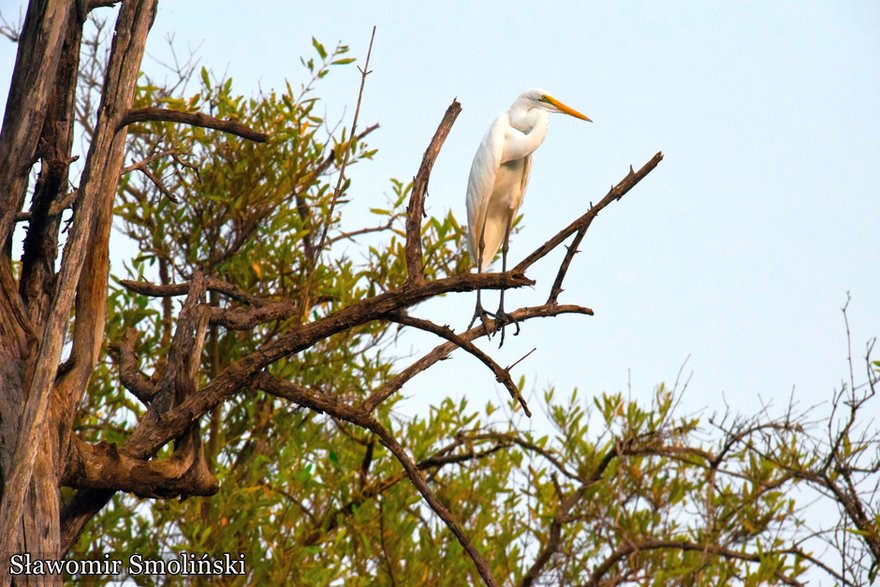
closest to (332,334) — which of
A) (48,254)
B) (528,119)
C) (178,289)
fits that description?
(178,289)

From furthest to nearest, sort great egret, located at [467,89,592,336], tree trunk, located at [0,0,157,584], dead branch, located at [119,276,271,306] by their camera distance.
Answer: great egret, located at [467,89,592,336]
dead branch, located at [119,276,271,306]
tree trunk, located at [0,0,157,584]

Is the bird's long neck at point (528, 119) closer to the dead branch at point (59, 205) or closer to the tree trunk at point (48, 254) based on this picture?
the tree trunk at point (48, 254)

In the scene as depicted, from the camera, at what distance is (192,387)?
289 cm

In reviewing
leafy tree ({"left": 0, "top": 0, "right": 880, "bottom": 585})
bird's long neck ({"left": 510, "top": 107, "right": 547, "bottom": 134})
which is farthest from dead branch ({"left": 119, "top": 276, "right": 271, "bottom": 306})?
bird's long neck ({"left": 510, "top": 107, "right": 547, "bottom": 134})

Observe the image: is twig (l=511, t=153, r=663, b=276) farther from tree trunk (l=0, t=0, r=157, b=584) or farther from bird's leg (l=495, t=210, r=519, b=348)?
tree trunk (l=0, t=0, r=157, b=584)

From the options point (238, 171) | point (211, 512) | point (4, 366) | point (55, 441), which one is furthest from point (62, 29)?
point (211, 512)

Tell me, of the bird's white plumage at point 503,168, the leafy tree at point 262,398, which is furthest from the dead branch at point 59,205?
the bird's white plumage at point 503,168

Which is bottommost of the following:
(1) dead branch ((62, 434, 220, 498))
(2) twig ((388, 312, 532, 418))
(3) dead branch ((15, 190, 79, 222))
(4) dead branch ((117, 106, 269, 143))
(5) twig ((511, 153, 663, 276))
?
(1) dead branch ((62, 434, 220, 498))

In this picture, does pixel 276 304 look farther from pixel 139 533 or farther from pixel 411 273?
pixel 139 533

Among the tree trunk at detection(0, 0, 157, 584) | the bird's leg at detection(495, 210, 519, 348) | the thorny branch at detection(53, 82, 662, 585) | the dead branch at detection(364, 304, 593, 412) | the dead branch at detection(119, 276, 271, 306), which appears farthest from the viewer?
the bird's leg at detection(495, 210, 519, 348)

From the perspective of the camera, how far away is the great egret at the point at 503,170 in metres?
4.76

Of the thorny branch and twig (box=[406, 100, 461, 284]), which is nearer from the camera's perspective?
the thorny branch

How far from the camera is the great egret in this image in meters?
4.76

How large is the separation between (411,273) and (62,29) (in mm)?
1203
